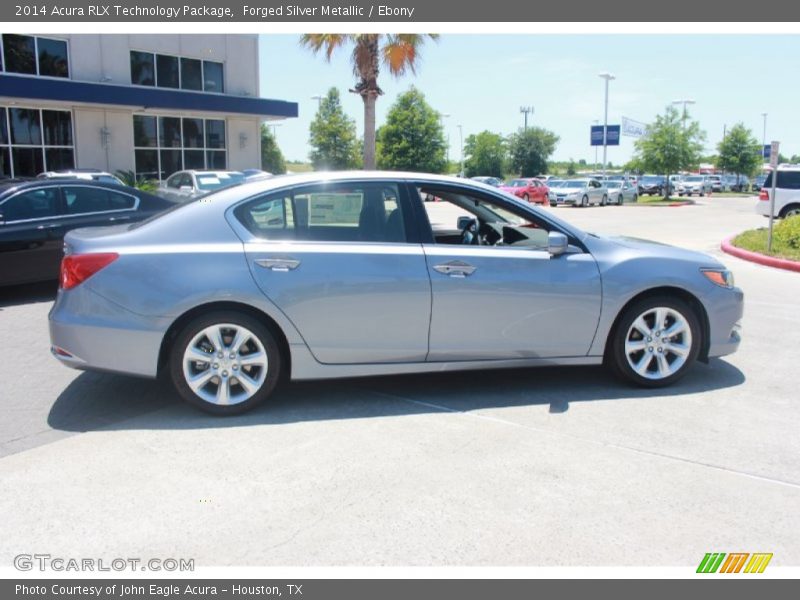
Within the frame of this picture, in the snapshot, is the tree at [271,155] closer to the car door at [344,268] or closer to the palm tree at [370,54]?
the palm tree at [370,54]

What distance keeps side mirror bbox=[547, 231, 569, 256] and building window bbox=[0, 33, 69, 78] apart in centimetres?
2240

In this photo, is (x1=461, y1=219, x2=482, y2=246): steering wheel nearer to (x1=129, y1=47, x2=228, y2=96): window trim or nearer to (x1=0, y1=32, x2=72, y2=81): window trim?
(x1=0, y1=32, x2=72, y2=81): window trim

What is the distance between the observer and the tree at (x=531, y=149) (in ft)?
234

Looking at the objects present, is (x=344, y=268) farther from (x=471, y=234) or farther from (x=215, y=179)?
(x=215, y=179)

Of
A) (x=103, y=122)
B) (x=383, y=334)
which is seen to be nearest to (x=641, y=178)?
(x=103, y=122)

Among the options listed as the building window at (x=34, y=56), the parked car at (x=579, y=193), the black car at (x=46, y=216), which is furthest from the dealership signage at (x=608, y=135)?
the black car at (x=46, y=216)

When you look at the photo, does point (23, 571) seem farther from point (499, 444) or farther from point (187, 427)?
point (499, 444)

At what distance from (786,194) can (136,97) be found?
2037 centimetres

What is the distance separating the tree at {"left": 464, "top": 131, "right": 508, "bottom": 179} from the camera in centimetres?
7500

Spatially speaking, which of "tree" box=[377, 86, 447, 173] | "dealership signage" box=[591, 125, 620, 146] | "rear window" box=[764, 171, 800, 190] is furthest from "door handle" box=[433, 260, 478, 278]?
"dealership signage" box=[591, 125, 620, 146]

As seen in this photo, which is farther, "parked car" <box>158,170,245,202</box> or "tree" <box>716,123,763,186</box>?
"tree" <box>716,123,763,186</box>

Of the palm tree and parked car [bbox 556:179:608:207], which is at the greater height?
the palm tree

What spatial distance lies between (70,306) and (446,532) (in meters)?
2.88

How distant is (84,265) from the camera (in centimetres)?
472
